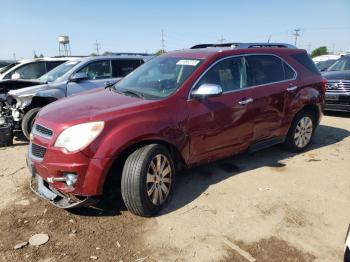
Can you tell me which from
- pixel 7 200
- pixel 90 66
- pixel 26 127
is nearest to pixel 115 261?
pixel 7 200

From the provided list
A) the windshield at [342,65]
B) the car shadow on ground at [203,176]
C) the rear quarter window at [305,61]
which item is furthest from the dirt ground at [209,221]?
the windshield at [342,65]

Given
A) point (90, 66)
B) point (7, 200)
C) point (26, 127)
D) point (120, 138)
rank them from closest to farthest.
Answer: point (120, 138), point (7, 200), point (26, 127), point (90, 66)

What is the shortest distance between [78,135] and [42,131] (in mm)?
606

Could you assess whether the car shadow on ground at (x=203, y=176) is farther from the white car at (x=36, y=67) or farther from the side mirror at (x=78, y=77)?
the white car at (x=36, y=67)

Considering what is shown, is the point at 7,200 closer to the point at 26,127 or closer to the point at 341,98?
the point at 26,127

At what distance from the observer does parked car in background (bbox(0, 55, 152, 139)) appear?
693 centimetres

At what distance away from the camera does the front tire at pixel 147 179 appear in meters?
3.56

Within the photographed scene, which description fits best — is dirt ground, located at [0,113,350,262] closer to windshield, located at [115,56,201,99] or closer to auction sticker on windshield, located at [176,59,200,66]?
windshield, located at [115,56,201,99]

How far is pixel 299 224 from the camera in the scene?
368cm

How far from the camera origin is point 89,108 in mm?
3799

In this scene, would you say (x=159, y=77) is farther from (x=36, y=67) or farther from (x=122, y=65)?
(x=36, y=67)

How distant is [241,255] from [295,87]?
3.29 metres

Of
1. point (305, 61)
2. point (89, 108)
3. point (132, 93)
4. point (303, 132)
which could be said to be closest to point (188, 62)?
point (132, 93)

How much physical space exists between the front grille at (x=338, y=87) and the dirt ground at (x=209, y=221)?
461 cm
